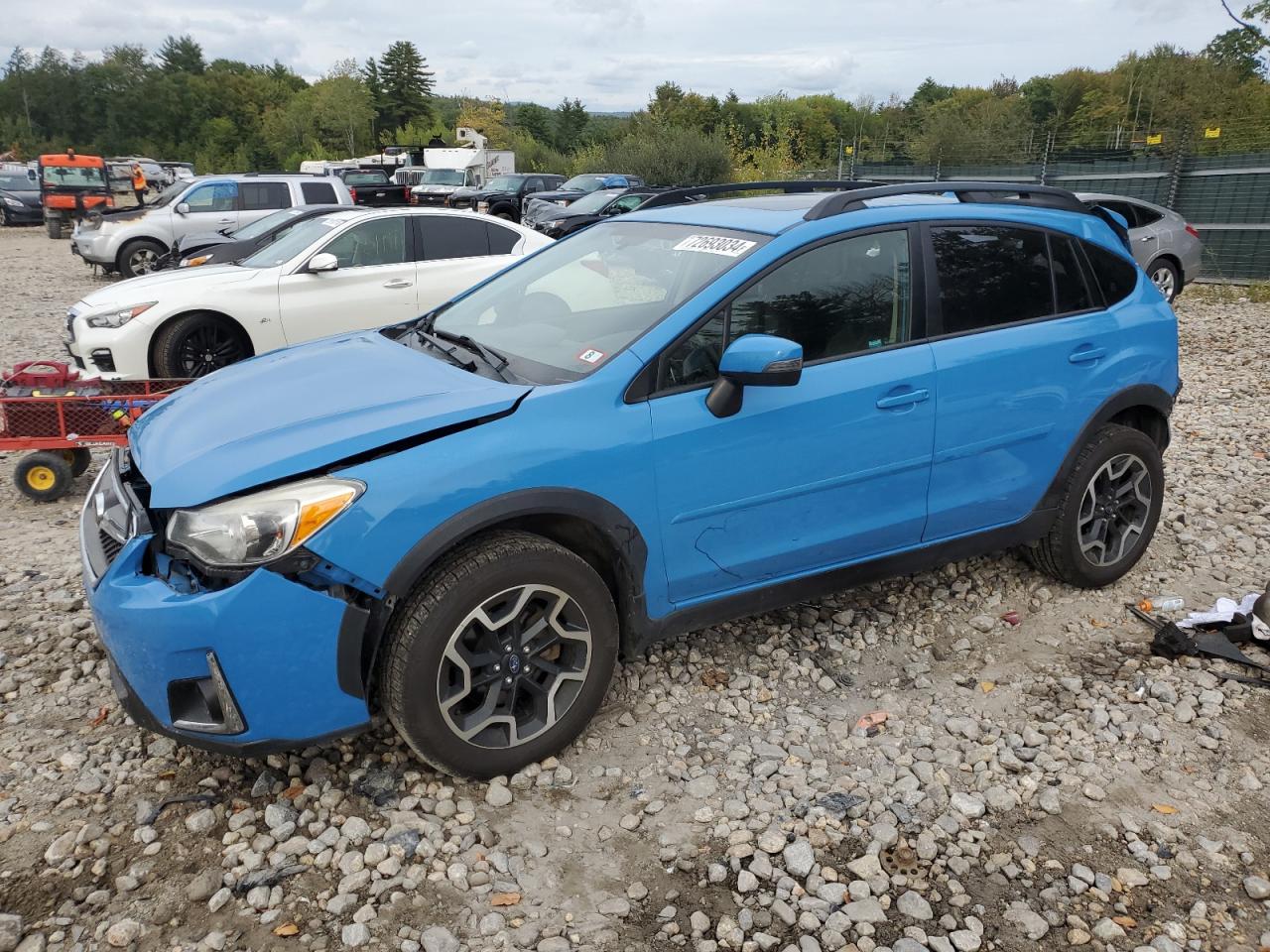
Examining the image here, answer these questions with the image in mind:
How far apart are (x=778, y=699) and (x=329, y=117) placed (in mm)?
88240

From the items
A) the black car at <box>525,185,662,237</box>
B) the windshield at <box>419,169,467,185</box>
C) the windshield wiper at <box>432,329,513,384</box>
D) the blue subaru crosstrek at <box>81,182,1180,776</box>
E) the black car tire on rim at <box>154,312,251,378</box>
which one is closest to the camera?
the blue subaru crosstrek at <box>81,182,1180,776</box>

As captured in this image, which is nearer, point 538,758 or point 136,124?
point 538,758

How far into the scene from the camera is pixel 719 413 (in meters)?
3.09

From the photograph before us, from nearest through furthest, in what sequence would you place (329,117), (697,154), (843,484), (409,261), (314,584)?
(314,584) → (843,484) → (409,261) → (697,154) → (329,117)

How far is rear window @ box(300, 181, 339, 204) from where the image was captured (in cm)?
1584

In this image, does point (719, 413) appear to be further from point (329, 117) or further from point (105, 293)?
point (329, 117)

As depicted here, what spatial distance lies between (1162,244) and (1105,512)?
9479 millimetres

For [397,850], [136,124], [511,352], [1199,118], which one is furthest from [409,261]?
[136,124]

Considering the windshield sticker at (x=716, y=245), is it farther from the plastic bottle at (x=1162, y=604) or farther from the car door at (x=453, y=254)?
the car door at (x=453, y=254)

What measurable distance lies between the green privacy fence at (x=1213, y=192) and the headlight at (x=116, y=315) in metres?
11.5

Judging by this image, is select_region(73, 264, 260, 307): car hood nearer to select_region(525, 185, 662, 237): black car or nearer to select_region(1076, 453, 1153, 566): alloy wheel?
select_region(1076, 453, 1153, 566): alloy wheel

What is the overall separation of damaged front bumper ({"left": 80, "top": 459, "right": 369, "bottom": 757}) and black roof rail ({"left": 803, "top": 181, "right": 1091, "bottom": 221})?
2.23m

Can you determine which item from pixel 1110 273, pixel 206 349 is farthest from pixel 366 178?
pixel 1110 273

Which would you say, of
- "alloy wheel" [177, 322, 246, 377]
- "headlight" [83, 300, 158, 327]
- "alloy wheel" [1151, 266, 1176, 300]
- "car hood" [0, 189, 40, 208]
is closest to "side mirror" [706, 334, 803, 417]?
"alloy wheel" [177, 322, 246, 377]
